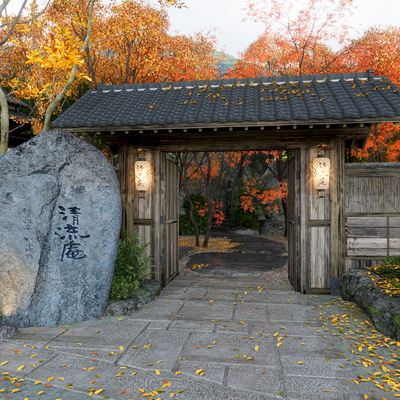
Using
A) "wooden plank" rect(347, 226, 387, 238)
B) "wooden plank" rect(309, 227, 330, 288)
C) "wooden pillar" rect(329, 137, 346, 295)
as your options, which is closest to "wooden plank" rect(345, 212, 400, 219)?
"wooden pillar" rect(329, 137, 346, 295)

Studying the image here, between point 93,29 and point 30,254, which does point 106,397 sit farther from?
point 93,29

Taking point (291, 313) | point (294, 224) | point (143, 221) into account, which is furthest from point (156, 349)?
point (294, 224)

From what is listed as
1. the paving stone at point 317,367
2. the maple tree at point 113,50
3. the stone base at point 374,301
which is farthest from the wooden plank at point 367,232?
the maple tree at point 113,50

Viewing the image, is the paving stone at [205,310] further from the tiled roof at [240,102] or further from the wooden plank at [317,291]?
the tiled roof at [240,102]

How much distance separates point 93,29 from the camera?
9.05 meters

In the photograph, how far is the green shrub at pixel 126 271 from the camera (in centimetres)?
527

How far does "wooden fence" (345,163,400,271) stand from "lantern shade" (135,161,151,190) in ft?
13.3

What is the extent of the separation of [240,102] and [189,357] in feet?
16.2

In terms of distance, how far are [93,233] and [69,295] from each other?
97 cm

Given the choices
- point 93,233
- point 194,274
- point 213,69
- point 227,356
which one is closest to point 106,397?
point 227,356

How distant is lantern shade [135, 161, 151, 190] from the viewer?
6.44 meters

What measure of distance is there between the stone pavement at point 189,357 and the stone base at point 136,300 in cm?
17

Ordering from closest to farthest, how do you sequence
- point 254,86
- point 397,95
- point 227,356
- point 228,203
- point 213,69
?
point 227,356 → point 397,95 → point 254,86 → point 213,69 → point 228,203

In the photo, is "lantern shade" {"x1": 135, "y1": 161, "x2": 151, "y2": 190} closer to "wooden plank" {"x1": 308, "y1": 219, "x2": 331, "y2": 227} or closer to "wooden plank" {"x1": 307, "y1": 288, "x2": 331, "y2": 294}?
"wooden plank" {"x1": 308, "y1": 219, "x2": 331, "y2": 227}
